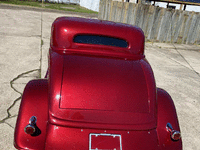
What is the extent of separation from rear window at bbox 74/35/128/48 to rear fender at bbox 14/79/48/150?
0.76 m

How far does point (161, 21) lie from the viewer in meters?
10.1

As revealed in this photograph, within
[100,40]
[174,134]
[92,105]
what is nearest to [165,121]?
[174,134]

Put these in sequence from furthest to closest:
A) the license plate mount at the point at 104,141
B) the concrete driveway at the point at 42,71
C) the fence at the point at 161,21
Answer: the fence at the point at 161,21, the concrete driveway at the point at 42,71, the license plate mount at the point at 104,141

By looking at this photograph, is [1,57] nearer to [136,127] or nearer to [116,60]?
[116,60]

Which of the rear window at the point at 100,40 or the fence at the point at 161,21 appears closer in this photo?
the rear window at the point at 100,40

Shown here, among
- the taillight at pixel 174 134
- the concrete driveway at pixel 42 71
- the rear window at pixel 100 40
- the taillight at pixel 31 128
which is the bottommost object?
the concrete driveway at pixel 42 71

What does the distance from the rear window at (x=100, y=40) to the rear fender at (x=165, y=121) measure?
881 mm

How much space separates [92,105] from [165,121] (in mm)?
935

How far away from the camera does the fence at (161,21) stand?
32.8 feet

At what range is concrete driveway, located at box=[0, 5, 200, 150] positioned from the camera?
139 inches

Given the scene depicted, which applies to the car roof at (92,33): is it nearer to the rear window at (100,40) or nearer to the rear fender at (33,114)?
the rear window at (100,40)

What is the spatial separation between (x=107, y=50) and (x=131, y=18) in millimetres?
8036

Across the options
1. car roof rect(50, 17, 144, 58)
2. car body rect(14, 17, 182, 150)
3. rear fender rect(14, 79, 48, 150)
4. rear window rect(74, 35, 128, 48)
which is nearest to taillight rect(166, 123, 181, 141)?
car body rect(14, 17, 182, 150)

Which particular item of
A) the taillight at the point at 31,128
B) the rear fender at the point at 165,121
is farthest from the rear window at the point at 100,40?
the taillight at the point at 31,128
